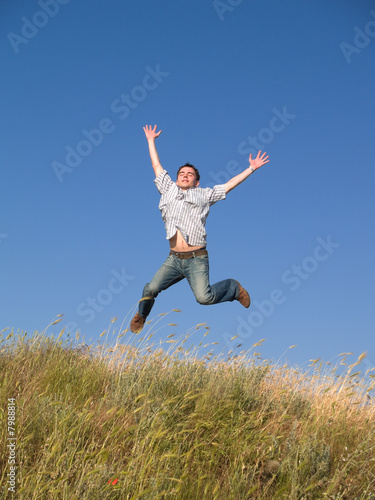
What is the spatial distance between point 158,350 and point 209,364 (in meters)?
0.80

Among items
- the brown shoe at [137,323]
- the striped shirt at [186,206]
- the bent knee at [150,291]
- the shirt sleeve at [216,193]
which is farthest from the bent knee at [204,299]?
the shirt sleeve at [216,193]

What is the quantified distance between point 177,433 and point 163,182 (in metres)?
4.23

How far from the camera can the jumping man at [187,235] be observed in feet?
22.6

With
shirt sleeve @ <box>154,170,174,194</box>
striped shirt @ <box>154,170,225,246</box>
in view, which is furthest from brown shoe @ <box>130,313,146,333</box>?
shirt sleeve @ <box>154,170,174,194</box>

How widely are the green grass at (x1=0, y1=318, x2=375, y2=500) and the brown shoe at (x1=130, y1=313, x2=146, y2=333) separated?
33cm

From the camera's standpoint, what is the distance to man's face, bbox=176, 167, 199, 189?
24.2ft

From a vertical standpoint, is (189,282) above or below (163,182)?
below

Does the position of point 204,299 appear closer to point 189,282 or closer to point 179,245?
point 189,282

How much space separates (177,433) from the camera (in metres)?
3.93

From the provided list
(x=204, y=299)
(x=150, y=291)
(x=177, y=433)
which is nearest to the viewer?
(x=177, y=433)

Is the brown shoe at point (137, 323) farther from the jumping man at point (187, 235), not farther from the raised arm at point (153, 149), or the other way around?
the raised arm at point (153, 149)

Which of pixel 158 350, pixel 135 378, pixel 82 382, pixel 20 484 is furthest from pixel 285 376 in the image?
pixel 20 484

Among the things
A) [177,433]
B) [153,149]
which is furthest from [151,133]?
[177,433]

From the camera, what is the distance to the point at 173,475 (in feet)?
12.6
